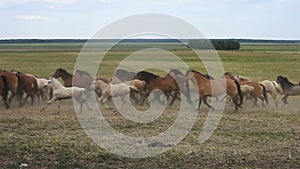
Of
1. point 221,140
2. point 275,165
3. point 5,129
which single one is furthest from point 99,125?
point 275,165

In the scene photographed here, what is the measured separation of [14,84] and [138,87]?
366cm

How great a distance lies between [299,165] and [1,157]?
4.37 meters

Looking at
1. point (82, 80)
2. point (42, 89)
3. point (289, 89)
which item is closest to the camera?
point (82, 80)

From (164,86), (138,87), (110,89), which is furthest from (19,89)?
(164,86)

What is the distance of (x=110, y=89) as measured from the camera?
539 inches

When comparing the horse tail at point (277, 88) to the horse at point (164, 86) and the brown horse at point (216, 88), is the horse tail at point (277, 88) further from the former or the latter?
the horse at point (164, 86)

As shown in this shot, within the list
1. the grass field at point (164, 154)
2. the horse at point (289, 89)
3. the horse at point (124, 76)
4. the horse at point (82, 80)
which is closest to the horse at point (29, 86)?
the horse at point (82, 80)

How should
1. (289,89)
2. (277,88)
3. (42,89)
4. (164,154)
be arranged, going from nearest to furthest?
1. (164,154)
2. (42,89)
3. (289,89)
4. (277,88)

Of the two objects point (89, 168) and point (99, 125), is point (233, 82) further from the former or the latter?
point (89, 168)

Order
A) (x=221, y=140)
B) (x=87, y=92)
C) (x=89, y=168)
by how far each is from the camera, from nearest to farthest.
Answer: (x=89, y=168) → (x=221, y=140) → (x=87, y=92)

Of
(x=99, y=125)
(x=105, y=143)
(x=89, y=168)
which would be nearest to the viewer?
(x=89, y=168)

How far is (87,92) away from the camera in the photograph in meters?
13.8

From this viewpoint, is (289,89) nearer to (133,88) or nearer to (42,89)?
(133,88)

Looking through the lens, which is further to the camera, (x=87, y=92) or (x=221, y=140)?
→ (x=87, y=92)
